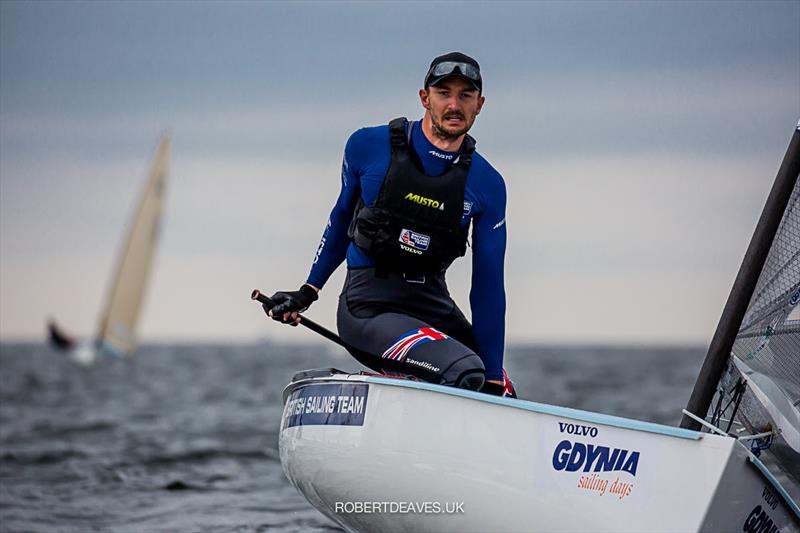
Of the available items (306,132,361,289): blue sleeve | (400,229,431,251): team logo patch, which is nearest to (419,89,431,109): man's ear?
(306,132,361,289): blue sleeve

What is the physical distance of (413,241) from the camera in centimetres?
477

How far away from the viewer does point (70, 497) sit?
827cm

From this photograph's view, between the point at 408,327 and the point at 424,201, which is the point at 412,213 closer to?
the point at 424,201

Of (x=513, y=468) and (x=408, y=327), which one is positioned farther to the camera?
(x=408, y=327)

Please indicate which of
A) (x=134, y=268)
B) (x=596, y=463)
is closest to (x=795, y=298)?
(x=596, y=463)

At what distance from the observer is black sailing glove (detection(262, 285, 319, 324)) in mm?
5059

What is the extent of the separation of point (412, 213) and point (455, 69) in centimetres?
56

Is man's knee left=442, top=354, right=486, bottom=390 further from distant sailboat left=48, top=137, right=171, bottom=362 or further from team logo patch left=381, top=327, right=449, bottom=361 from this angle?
distant sailboat left=48, top=137, right=171, bottom=362

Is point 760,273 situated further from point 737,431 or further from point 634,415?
point 634,415

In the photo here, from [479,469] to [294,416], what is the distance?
44.8 inches

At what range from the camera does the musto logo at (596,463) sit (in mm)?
4008

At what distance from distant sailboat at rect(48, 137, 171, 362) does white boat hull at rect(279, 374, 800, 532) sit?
2256 centimetres
